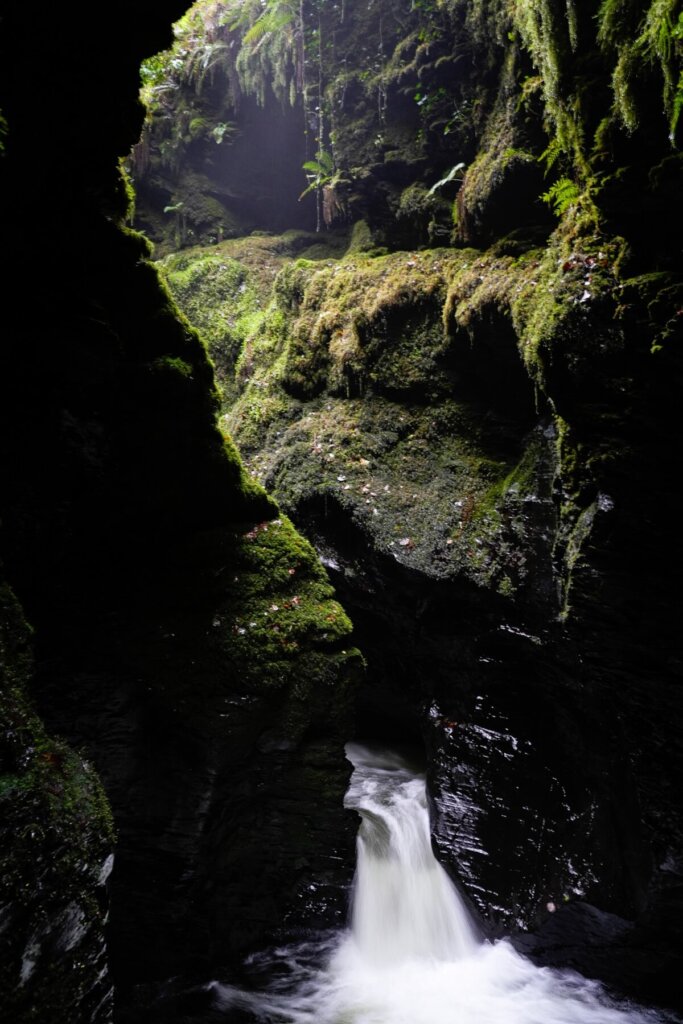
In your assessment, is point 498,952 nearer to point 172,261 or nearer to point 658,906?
point 658,906

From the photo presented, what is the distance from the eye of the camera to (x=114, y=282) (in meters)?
4.27

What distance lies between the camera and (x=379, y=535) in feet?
21.6

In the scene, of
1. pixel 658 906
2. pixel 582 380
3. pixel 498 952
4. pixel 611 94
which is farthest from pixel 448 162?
pixel 498 952

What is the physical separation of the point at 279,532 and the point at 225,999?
4089mm

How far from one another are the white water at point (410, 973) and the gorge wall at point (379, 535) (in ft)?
1.02

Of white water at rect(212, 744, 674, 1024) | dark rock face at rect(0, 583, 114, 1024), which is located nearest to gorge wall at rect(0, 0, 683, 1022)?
dark rock face at rect(0, 583, 114, 1024)

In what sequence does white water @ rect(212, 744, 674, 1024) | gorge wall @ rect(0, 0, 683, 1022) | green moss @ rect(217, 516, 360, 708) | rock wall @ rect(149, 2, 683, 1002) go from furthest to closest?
white water @ rect(212, 744, 674, 1024) < green moss @ rect(217, 516, 360, 708) < rock wall @ rect(149, 2, 683, 1002) < gorge wall @ rect(0, 0, 683, 1022)

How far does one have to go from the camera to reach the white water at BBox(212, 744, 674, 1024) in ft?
16.1

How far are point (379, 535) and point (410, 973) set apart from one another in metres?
4.50

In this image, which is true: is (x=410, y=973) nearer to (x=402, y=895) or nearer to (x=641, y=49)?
(x=402, y=895)

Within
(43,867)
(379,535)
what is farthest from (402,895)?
(43,867)

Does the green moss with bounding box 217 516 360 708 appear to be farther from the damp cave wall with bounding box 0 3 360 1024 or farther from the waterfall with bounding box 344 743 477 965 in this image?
the waterfall with bounding box 344 743 477 965

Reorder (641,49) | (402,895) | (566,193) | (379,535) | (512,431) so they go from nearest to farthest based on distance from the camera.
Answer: (641,49) → (566,193) → (402,895) → (512,431) → (379,535)

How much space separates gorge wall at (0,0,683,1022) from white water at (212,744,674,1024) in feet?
1.02
